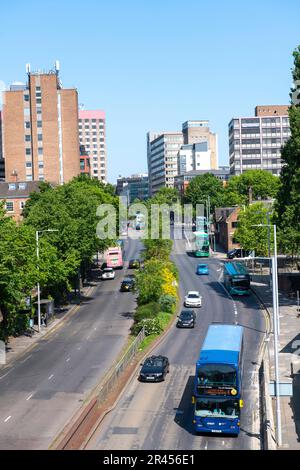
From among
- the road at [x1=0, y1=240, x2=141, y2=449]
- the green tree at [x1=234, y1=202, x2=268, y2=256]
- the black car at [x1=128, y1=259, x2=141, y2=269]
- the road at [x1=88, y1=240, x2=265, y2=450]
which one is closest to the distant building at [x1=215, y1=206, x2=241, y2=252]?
the green tree at [x1=234, y1=202, x2=268, y2=256]

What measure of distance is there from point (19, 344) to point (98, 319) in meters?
10.5

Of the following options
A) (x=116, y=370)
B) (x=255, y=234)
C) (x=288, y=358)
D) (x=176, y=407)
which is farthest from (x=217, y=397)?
(x=255, y=234)

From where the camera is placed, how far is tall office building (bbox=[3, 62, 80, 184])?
141 meters

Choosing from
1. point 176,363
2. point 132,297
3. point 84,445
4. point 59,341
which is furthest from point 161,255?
point 84,445

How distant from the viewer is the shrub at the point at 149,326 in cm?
5322

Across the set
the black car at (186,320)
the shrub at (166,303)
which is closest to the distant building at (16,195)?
the shrub at (166,303)

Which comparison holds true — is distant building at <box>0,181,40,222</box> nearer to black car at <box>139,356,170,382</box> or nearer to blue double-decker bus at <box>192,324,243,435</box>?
black car at <box>139,356,170,382</box>

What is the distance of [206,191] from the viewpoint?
166 m

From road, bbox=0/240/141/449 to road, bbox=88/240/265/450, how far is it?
9.13 ft

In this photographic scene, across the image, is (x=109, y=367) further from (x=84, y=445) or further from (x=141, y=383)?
(x=84, y=445)

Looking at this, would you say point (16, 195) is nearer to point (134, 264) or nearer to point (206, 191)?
point (134, 264)

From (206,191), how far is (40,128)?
48.2 m
